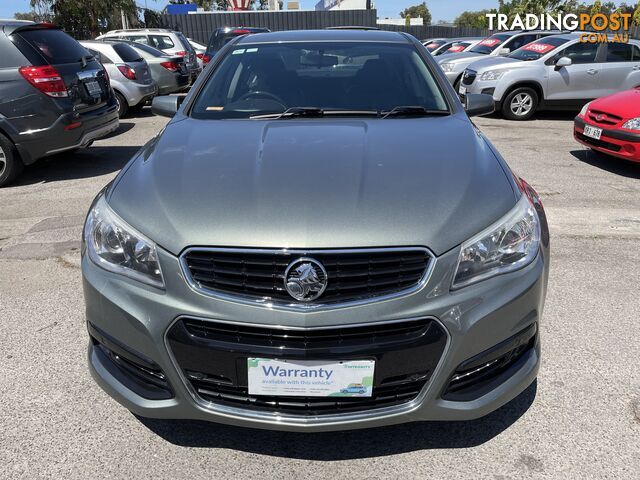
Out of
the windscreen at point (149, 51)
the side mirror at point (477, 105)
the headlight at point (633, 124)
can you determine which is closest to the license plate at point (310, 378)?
the side mirror at point (477, 105)

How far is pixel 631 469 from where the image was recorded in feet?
A: 6.91

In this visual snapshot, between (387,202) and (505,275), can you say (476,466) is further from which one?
(387,202)

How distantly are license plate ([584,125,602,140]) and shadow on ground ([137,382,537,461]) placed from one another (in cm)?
552

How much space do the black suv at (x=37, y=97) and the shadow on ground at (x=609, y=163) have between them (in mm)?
6286

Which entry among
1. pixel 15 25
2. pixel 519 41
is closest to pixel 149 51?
pixel 15 25

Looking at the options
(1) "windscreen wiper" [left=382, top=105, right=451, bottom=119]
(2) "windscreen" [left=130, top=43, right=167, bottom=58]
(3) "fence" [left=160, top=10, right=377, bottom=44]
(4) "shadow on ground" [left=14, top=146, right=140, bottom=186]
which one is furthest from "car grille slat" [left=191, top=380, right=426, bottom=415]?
(3) "fence" [left=160, top=10, right=377, bottom=44]

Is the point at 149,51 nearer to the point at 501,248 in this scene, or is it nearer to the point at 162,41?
the point at 162,41

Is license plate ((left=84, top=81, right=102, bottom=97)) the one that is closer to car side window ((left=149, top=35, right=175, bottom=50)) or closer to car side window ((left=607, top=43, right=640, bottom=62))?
car side window ((left=149, top=35, right=175, bottom=50))

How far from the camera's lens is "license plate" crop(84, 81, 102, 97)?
6398 mm

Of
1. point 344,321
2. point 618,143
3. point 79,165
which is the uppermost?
point 344,321

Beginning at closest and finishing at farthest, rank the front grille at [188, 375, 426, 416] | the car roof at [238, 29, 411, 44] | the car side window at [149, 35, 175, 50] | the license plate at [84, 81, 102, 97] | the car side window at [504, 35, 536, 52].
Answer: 1. the front grille at [188, 375, 426, 416]
2. the car roof at [238, 29, 411, 44]
3. the license plate at [84, 81, 102, 97]
4. the car side window at [504, 35, 536, 52]
5. the car side window at [149, 35, 175, 50]

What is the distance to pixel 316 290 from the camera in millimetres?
1818

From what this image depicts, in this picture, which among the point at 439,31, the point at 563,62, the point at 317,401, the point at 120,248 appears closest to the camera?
the point at 317,401

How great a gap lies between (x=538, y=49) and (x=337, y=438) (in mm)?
10412
